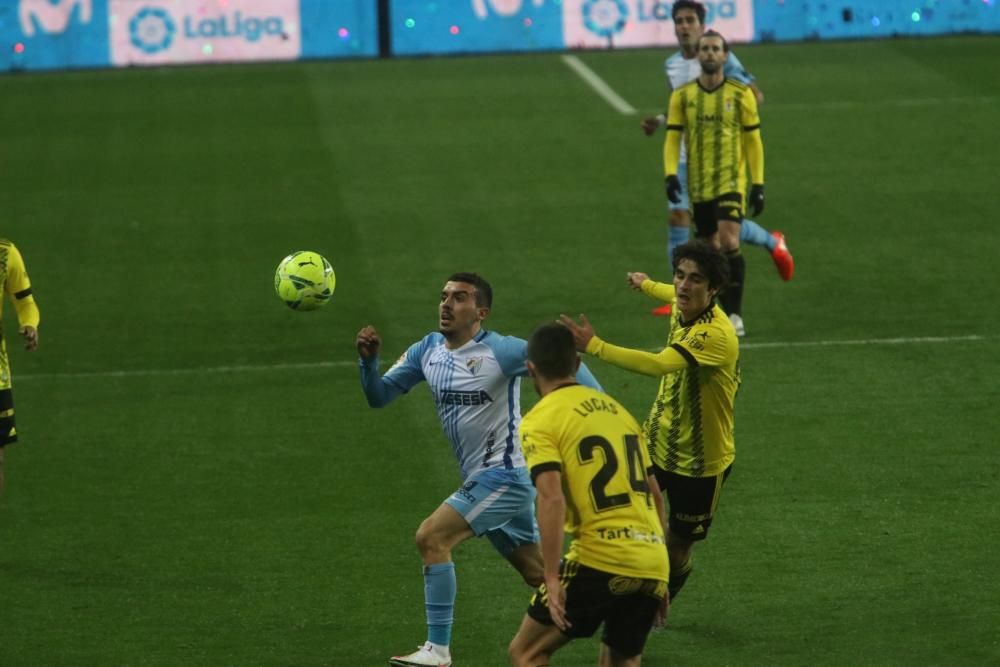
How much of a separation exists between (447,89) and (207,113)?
3.43m

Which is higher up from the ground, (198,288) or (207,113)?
(207,113)

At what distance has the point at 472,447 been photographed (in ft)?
26.6

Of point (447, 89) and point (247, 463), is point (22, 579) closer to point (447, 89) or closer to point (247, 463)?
point (247, 463)

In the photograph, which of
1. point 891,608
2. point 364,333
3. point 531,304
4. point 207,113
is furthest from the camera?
point 207,113

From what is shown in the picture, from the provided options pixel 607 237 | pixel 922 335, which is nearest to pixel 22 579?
pixel 922 335

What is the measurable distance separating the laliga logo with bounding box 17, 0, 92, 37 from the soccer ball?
17.9 meters

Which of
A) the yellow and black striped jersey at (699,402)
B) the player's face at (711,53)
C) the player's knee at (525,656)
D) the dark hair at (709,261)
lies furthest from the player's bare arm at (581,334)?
the player's face at (711,53)

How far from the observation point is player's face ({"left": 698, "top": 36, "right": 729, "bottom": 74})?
1366cm

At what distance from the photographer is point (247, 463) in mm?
11438

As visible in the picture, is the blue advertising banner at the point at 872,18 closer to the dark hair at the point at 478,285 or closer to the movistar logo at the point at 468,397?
the dark hair at the point at 478,285

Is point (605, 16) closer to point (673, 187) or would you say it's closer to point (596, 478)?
point (673, 187)

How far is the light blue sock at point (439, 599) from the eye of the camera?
25.9 ft

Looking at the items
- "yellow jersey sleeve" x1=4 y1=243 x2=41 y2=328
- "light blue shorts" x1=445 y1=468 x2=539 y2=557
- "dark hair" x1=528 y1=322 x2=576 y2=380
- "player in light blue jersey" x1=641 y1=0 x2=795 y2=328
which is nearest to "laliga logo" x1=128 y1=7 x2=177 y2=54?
"player in light blue jersey" x1=641 y1=0 x2=795 y2=328

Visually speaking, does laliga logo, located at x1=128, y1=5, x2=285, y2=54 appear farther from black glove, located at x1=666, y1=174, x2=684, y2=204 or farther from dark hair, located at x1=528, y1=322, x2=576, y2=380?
dark hair, located at x1=528, y1=322, x2=576, y2=380
